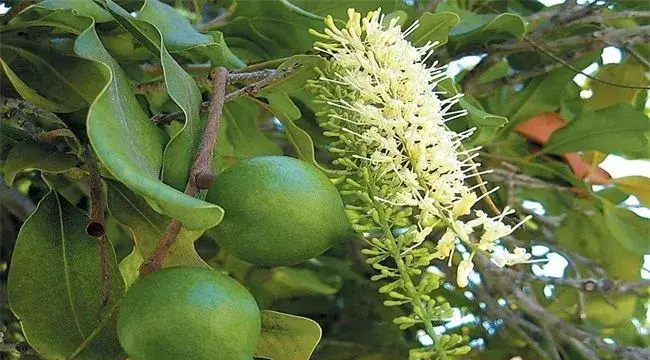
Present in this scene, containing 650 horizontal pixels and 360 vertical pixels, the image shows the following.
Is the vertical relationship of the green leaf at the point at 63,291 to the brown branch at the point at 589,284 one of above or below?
above

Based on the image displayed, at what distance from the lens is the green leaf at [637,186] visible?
3.35 feet

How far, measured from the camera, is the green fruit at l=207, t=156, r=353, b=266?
0.47m

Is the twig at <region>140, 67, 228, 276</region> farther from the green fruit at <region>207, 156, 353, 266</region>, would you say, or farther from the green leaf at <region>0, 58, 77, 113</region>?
the green leaf at <region>0, 58, 77, 113</region>

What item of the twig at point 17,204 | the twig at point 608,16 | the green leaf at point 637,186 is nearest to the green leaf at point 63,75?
Answer: the twig at point 17,204

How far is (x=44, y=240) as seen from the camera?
0.63 m

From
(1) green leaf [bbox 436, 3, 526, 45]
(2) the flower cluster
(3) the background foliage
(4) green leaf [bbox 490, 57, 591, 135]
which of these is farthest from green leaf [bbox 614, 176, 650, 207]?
(2) the flower cluster

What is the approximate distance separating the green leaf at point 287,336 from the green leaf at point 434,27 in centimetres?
24

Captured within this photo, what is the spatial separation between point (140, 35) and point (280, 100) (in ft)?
0.64

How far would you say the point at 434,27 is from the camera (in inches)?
26.6

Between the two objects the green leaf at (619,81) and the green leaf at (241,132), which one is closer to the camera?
the green leaf at (241,132)

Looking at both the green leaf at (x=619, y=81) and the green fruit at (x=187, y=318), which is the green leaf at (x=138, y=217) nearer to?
the green fruit at (x=187, y=318)

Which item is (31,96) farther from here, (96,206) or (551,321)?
(551,321)

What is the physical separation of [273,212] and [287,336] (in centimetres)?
10

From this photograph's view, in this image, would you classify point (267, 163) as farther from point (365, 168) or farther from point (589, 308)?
point (589, 308)
